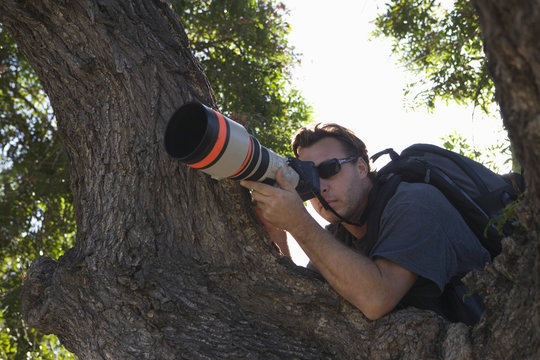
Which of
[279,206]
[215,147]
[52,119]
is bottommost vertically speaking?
Result: [279,206]

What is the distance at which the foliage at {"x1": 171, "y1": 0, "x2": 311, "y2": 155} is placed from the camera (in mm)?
4770

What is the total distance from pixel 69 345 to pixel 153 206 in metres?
0.66

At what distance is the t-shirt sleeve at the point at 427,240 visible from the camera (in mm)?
2129

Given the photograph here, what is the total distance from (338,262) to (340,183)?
739 mm

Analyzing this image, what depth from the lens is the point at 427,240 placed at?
2.17m

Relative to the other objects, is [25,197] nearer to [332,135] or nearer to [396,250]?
[332,135]

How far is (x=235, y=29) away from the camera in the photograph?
4.86 meters

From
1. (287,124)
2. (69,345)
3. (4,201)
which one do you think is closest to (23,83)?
(4,201)

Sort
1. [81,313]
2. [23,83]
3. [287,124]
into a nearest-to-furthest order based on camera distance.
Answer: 1. [81,313]
2. [287,124]
3. [23,83]

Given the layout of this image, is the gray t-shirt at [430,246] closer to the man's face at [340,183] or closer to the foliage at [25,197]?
the man's face at [340,183]

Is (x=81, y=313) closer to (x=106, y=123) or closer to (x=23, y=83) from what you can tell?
(x=106, y=123)

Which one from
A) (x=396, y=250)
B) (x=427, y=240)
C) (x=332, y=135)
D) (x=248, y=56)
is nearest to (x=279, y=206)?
(x=396, y=250)

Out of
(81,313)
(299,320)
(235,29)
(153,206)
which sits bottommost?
(299,320)

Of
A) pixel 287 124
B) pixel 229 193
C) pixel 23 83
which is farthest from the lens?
pixel 23 83
